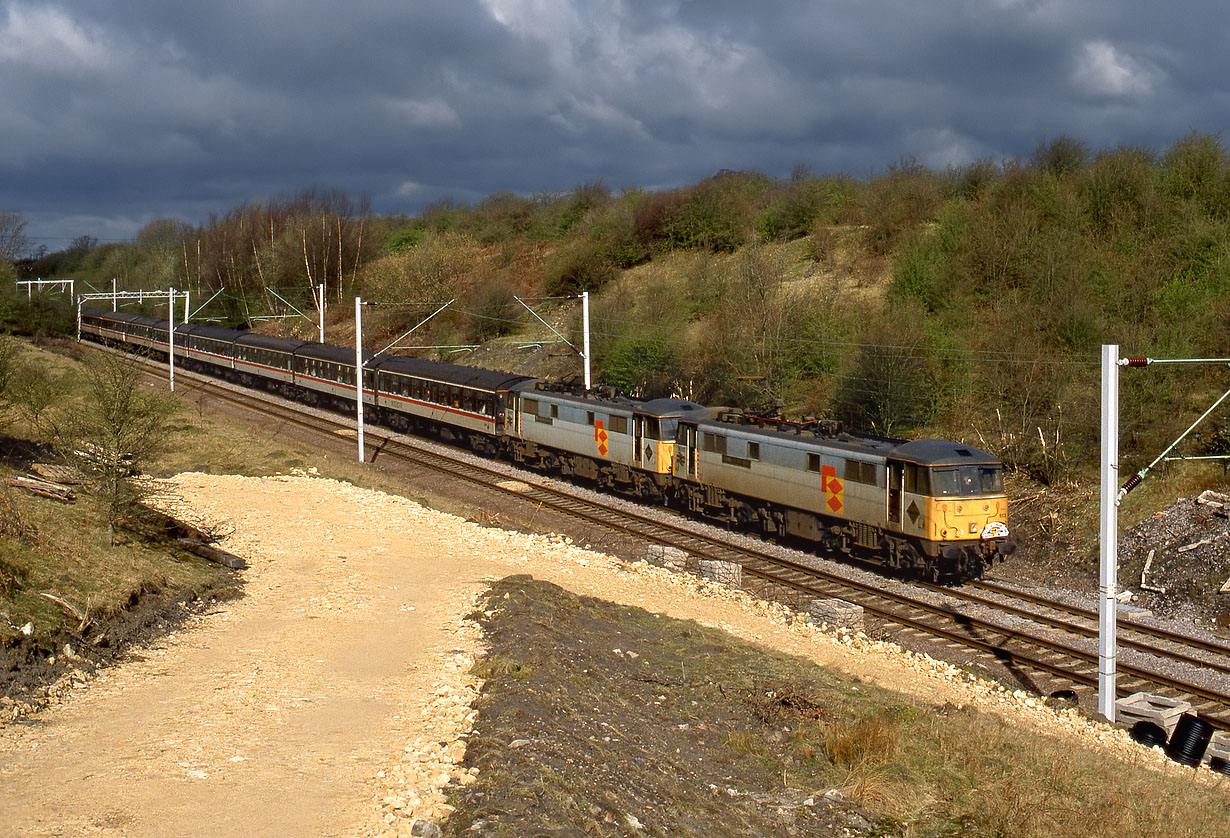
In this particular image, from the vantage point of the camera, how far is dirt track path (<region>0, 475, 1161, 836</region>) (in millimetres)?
8289

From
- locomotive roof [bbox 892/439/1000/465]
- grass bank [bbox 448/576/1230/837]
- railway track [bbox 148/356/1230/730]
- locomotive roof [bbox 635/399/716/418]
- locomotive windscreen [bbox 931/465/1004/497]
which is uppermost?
locomotive roof [bbox 635/399/716/418]

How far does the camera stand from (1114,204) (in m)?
43.5

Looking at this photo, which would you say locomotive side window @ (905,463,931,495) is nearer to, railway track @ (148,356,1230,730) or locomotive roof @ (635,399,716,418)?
railway track @ (148,356,1230,730)

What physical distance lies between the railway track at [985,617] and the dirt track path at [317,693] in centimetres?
177

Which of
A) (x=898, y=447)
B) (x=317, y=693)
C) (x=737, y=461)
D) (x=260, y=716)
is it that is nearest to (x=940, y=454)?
(x=898, y=447)

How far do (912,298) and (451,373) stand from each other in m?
20.1

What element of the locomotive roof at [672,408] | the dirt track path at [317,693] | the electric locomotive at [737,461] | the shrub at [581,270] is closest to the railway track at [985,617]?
the electric locomotive at [737,461]

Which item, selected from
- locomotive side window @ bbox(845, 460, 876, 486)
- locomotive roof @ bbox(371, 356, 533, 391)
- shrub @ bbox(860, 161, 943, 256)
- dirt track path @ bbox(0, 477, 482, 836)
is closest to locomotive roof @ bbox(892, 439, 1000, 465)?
locomotive side window @ bbox(845, 460, 876, 486)

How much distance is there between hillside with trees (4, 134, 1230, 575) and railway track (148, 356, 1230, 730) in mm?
5229

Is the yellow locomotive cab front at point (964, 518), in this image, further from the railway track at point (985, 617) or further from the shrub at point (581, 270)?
the shrub at point (581, 270)

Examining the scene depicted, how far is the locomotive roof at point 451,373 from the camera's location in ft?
123

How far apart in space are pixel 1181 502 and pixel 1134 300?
14.6 m

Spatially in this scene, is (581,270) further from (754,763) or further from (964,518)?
(754,763)

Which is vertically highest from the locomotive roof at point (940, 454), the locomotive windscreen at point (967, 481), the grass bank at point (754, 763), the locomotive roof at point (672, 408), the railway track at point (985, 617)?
the locomotive roof at point (672, 408)
